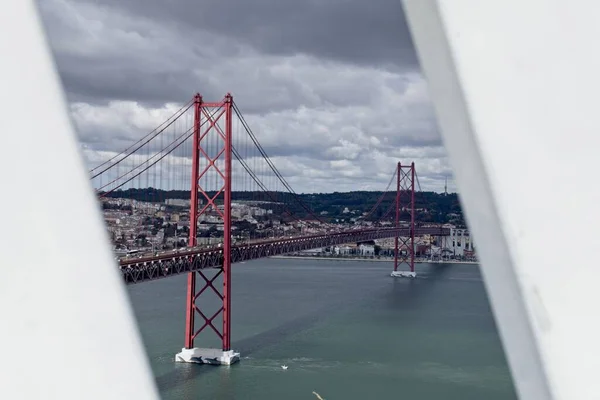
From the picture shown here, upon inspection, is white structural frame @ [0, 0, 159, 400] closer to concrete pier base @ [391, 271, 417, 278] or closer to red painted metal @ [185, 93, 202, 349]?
red painted metal @ [185, 93, 202, 349]

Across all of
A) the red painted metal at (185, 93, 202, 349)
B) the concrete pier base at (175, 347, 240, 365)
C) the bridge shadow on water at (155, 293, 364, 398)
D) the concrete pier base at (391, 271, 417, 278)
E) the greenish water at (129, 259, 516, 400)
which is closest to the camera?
the greenish water at (129, 259, 516, 400)

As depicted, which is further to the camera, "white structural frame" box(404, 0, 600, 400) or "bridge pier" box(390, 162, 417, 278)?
"bridge pier" box(390, 162, 417, 278)

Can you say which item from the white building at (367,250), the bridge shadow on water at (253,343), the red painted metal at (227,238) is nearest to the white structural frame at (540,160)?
the bridge shadow on water at (253,343)

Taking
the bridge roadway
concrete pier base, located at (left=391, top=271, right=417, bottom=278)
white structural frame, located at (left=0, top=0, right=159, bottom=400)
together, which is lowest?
concrete pier base, located at (left=391, top=271, right=417, bottom=278)

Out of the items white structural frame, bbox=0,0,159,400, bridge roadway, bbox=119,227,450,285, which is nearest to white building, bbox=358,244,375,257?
bridge roadway, bbox=119,227,450,285

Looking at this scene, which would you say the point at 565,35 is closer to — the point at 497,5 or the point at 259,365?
the point at 497,5

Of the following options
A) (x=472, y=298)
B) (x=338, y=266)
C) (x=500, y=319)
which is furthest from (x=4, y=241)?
(x=338, y=266)

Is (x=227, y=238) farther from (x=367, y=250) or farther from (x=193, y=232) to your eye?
(x=367, y=250)
